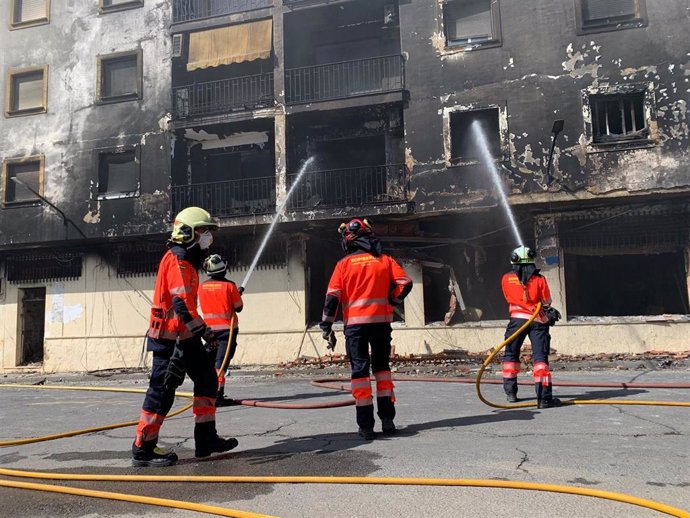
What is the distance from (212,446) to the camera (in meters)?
4.30

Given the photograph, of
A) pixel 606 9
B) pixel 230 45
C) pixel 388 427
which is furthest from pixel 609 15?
pixel 388 427

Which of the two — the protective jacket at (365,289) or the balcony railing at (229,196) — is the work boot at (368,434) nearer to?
the protective jacket at (365,289)

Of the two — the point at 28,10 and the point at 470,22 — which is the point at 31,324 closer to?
the point at 28,10

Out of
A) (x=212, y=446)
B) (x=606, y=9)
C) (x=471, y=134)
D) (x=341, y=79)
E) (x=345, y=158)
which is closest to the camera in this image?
(x=212, y=446)

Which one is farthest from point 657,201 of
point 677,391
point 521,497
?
point 521,497

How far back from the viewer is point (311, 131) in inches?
714

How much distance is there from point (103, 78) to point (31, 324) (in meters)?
8.31

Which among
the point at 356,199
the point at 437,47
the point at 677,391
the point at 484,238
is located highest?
the point at 437,47

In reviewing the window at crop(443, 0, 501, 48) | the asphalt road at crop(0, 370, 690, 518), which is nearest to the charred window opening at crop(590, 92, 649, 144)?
the window at crop(443, 0, 501, 48)

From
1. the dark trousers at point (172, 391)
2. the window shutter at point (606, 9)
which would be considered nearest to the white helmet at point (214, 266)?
the dark trousers at point (172, 391)

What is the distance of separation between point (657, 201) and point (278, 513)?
565 inches

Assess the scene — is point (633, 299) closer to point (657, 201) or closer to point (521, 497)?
point (657, 201)

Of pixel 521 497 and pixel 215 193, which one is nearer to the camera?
pixel 521 497

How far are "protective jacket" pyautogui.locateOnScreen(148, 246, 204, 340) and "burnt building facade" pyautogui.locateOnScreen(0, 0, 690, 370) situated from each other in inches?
465
